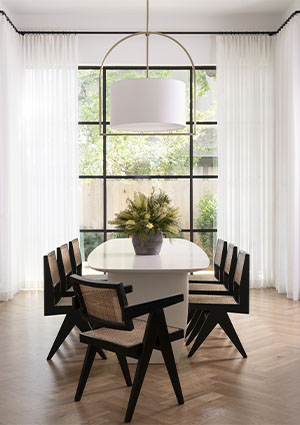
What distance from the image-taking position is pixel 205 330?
478cm

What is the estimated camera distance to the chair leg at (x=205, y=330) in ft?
15.6

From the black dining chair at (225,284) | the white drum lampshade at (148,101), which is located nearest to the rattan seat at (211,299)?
the black dining chair at (225,284)

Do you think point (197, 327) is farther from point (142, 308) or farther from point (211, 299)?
point (142, 308)

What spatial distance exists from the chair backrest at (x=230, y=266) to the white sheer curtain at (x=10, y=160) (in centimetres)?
300

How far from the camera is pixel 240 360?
4.66 meters

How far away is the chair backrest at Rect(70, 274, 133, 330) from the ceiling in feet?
16.3

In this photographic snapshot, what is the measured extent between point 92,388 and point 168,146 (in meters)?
4.71

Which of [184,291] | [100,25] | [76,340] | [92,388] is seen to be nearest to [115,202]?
[100,25]

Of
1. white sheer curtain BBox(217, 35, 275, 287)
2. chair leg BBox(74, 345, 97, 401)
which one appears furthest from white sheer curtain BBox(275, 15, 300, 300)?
chair leg BBox(74, 345, 97, 401)

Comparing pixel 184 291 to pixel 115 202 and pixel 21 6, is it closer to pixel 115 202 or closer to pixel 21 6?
pixel 115 202

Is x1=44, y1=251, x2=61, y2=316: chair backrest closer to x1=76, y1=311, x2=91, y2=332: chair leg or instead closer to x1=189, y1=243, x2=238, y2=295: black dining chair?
x1=76, y1=311, x2=91, y2=332: chair leg

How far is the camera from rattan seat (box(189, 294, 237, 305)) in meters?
4.73

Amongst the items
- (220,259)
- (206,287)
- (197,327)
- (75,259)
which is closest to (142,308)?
(197,327)

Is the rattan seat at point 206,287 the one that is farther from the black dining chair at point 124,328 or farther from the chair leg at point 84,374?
the chair leg at point 84,374
